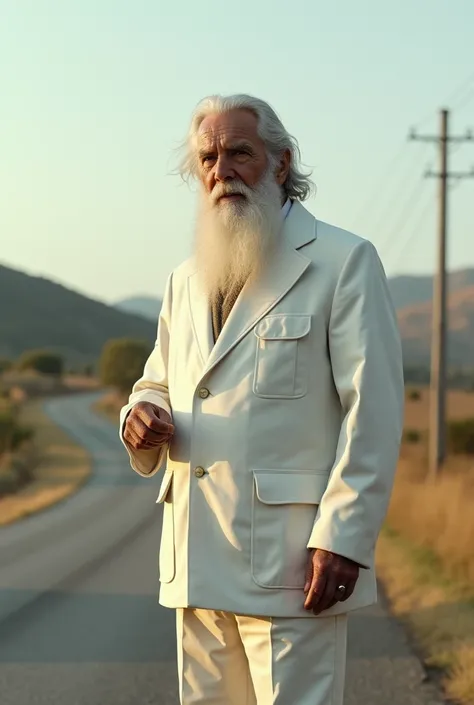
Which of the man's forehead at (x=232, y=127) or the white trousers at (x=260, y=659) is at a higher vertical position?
the man's forehead at (x=232, y=127)

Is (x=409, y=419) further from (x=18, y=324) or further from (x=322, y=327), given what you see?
(x=18, y=324)

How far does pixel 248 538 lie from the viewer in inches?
120

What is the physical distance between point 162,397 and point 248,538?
1.87ft

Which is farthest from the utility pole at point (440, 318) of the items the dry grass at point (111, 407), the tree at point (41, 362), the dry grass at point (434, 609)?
the tree at point (41, 362)

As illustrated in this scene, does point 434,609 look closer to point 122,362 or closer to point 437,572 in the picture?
point 437,572

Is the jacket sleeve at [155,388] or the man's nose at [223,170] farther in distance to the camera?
the jacket sleeve at [155,388]

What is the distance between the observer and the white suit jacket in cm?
296

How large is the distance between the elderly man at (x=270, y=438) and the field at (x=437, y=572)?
2.78 m

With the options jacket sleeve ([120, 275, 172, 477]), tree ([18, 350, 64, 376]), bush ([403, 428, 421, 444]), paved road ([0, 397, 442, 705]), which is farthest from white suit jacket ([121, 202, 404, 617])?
tree ([18, 350, 64, 376])

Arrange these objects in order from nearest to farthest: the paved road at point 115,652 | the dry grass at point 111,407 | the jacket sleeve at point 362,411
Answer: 1. the jacket sleeve at point 362,411
2. the paved road at point 115,652
3. the dry grass at point 111,407

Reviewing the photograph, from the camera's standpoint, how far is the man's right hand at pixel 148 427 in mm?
3135

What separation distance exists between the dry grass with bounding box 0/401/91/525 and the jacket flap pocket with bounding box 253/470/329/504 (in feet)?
43.7

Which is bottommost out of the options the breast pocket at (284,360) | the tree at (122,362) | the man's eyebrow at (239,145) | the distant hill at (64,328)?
the breast pocket at (284,360)

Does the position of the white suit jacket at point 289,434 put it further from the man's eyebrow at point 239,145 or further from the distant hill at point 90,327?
the distant hill at point 90,327
